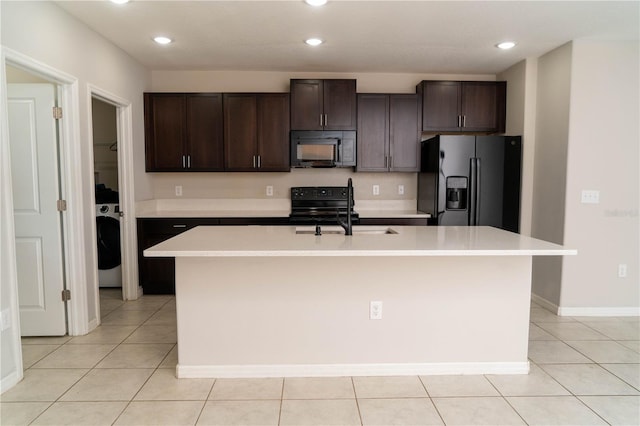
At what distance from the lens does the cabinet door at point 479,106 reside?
4.30 m

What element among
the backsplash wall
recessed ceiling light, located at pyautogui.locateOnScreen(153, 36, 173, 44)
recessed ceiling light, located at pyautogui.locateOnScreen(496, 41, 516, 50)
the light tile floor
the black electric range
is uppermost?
recessed ceiling light, located at pyautogui.locateOnScreen(153, 36, 173, 44)

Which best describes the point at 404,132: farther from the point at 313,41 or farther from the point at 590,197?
the point at 590,197

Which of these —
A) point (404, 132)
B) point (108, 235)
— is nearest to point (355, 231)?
point (404, 132)

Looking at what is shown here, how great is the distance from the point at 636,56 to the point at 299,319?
3697mm

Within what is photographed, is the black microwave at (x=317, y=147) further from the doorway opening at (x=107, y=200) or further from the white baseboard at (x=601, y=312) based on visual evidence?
the white baseboard at (x=601, y=312)

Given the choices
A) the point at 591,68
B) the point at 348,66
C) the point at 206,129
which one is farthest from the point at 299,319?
the point at 591,68

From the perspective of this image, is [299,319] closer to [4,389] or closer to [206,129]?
[4,389]

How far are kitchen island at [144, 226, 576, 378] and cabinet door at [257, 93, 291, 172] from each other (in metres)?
1.99

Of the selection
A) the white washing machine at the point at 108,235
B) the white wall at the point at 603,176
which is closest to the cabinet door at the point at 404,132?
the white wall at the point at 603,176

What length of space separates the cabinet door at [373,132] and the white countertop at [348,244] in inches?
69.5

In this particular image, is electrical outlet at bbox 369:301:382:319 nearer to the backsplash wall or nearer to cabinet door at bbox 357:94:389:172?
cabinet door at bbox 357:94:389:172

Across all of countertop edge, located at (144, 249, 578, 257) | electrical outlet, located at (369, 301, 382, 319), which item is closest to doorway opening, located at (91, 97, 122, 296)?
countertop edge, located at (144, 249, 578, 257)

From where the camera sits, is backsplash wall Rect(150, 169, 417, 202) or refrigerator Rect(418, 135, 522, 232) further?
backsplash wall Rect(150, 169, 417, 202)

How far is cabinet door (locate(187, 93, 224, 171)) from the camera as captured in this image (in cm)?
425
